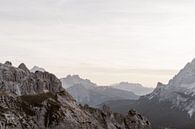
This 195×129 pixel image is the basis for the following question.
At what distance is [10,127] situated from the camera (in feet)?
646

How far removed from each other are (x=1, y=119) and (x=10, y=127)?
612 cm

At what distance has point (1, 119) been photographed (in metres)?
198
